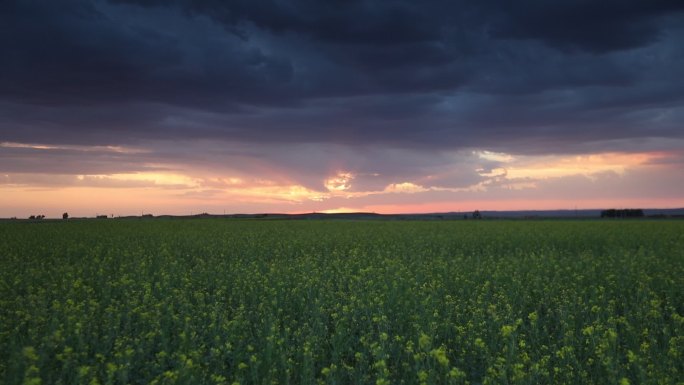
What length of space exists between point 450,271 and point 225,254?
1062 centimetres

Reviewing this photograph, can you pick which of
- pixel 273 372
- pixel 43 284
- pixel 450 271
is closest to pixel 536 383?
pixel 273 372

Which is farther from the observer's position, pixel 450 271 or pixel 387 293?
pixel 450 271

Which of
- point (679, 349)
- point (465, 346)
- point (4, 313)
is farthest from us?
point (4, 313)

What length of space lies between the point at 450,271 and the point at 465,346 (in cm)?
637

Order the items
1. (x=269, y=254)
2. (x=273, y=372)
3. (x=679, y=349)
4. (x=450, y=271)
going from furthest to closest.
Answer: (x=269, y=254) < (x=450, y=271) < (x=679, y=349) < (x=273, y=372)

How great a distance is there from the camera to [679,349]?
7.76m

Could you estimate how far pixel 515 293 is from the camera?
1162cm

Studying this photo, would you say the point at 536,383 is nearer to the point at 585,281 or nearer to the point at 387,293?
the point at 387,293

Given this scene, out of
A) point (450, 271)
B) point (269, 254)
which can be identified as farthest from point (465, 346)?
point (269, 254)

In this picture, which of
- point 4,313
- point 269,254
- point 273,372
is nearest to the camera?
point 273,372

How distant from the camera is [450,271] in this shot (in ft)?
48.1

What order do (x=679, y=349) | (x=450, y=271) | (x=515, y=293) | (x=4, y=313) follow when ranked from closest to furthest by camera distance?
(x=679, y=349) < (x=4, y=313) < (x=515, y=293) < (x=450, y=271)

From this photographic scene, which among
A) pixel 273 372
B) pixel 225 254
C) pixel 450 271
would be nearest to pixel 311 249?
pixel 225 254

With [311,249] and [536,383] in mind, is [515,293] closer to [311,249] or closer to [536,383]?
[536,383]
